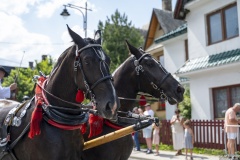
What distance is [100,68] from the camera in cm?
331

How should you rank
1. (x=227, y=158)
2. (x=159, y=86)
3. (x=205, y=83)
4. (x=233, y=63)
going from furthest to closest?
(x=205, y=83) → (x=233, y=63) → (x=227, y=158) → (x=159, y=86)

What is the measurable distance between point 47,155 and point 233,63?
11245 millimetres

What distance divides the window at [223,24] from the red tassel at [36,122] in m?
12.4

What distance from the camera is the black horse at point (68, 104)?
10.6 feet

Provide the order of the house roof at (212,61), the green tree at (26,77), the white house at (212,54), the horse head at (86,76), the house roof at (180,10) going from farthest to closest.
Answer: the green tree at (26,77) < the house roof at (180,10) < the white house at (212,54) < the house roof at (212,61) < the horse head at (86,76)

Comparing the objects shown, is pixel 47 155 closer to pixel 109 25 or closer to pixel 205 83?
pixel 205 83

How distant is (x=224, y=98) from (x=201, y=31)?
3.47m

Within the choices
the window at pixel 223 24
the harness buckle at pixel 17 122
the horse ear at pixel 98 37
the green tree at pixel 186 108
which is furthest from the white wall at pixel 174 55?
the harness buckle at pixel 17 122

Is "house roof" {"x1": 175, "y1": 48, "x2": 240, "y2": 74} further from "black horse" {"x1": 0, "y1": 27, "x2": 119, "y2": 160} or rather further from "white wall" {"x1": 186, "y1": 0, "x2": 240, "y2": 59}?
"black horse" {"x1": 0, "y1": 27, "x2": 119, "y2": 160}

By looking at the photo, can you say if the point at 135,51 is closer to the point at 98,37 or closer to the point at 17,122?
the point at 98,37

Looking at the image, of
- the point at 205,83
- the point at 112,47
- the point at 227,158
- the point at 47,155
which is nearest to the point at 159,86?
the point at 47,155

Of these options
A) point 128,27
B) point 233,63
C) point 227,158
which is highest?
point 128,27

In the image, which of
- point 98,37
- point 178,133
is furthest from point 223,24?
point 98,37

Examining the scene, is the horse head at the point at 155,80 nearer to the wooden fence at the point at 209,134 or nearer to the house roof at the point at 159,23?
the wooden fence at the point at 209,134
